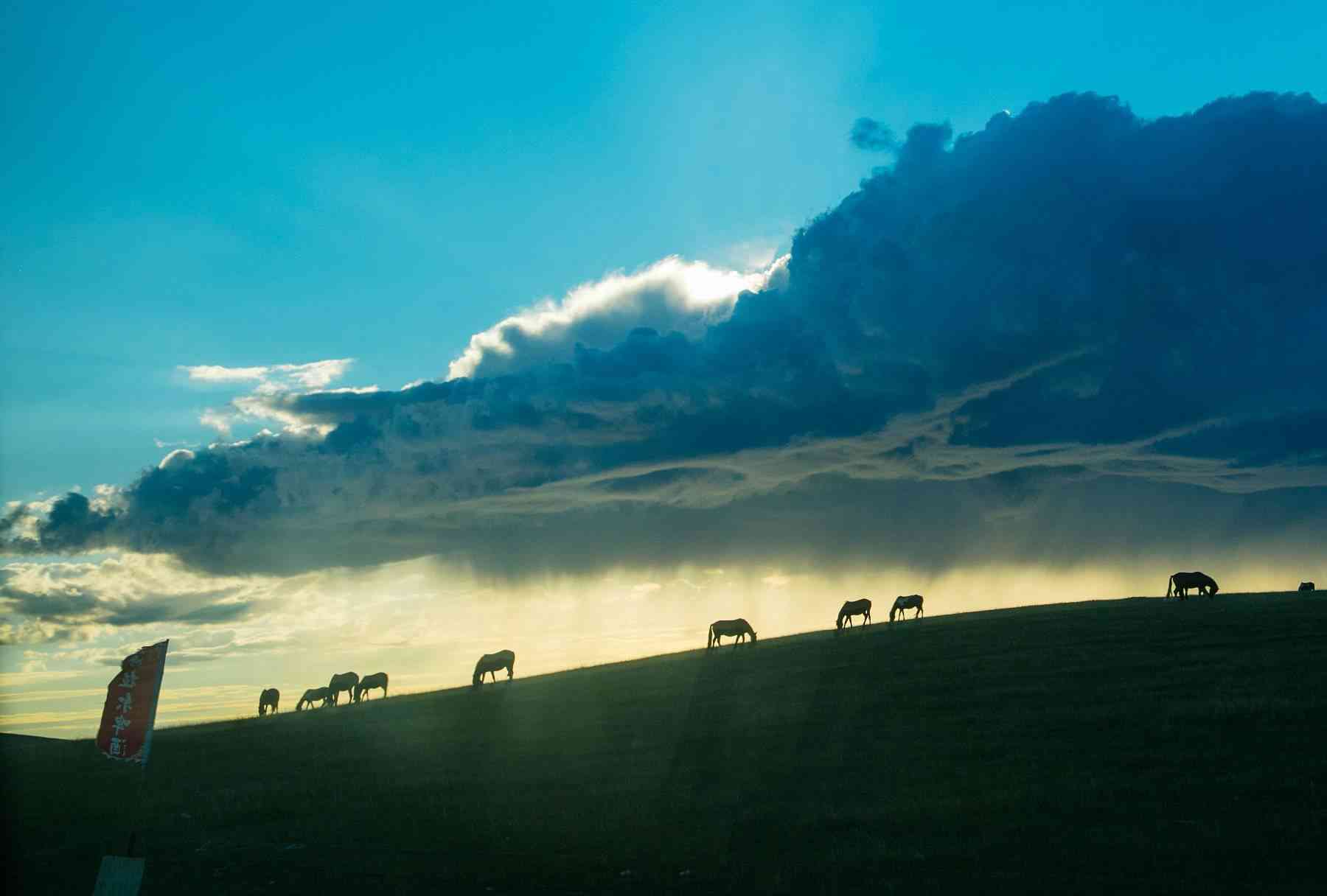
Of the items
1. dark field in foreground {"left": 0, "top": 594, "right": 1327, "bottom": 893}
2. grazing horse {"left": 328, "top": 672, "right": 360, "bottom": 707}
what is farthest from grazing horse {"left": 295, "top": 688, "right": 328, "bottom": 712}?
dark field in foreground {"left": 0, "top": 594, "right": 1327, "bottom": 893}

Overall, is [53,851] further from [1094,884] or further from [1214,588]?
[1214,588]

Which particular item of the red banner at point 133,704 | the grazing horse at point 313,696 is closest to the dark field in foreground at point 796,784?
the red banner at point 133,704

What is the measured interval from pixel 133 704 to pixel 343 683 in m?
51.8

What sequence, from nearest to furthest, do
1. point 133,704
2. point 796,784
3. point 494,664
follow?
point 133,704, point 796,784, point 494,664

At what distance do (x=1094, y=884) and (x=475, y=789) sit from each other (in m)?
18.7

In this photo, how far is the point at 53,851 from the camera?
85.0ft

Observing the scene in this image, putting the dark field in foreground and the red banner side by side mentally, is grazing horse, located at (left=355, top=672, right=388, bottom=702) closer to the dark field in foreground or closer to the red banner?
the dark field in foreground

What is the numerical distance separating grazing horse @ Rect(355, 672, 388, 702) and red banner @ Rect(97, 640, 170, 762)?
50.7 metres

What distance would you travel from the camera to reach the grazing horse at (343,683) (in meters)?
68.9

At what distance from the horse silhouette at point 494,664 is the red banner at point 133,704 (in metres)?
42.8

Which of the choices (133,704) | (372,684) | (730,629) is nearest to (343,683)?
(372,684)

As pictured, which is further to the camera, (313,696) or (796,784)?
(313,696)

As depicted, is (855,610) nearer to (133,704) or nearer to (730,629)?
(730,629)

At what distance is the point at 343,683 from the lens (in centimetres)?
6969
